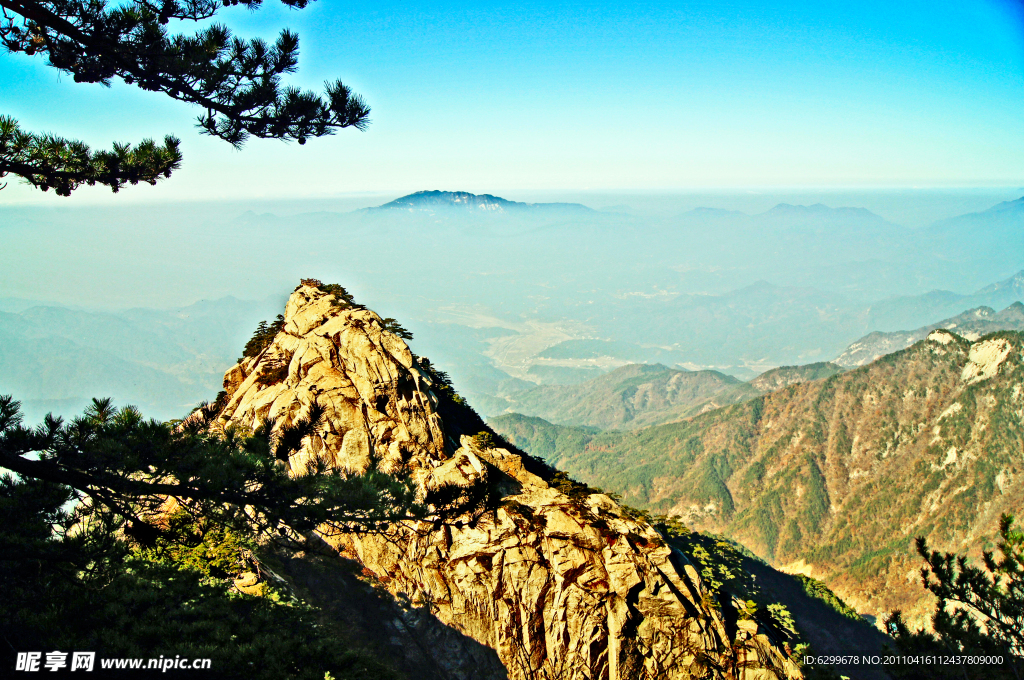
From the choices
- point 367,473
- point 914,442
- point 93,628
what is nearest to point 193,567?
point 93,628

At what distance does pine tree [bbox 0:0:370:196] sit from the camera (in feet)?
26.6

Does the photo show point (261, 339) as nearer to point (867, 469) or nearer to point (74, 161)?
point (74, 161)

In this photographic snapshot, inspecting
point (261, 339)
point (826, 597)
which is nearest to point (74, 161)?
point (261, 339)

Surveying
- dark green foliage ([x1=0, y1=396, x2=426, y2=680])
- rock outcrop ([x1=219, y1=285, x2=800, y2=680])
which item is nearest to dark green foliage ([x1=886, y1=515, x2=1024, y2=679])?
rock outcrop ([x1=219, y1=285, x2=800, y2=680])

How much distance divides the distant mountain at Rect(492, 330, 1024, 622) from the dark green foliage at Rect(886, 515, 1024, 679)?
75402 mm

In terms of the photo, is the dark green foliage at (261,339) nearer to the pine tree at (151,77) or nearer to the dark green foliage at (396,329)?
the dark green foliage at (396,329)

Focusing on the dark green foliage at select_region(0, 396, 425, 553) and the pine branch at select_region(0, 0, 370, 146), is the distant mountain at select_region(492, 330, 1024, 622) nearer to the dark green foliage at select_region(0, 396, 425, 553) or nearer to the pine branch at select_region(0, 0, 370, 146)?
the dark green foliage at select_region(0, 396, 425, 553)

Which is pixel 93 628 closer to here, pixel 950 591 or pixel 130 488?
pixel 130 488

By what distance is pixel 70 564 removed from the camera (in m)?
7.98

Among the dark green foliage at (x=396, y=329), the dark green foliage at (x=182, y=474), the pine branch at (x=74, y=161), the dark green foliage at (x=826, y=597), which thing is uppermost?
the pine branch at (x=74, y=161)

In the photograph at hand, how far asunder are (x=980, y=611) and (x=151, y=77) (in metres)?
23.9

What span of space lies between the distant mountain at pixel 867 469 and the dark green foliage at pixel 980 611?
7540cm

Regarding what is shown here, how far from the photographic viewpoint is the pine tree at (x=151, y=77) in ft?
26.6

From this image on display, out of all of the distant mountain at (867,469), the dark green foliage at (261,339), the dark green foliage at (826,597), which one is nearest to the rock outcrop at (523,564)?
the dark green foliage at (261,339)
